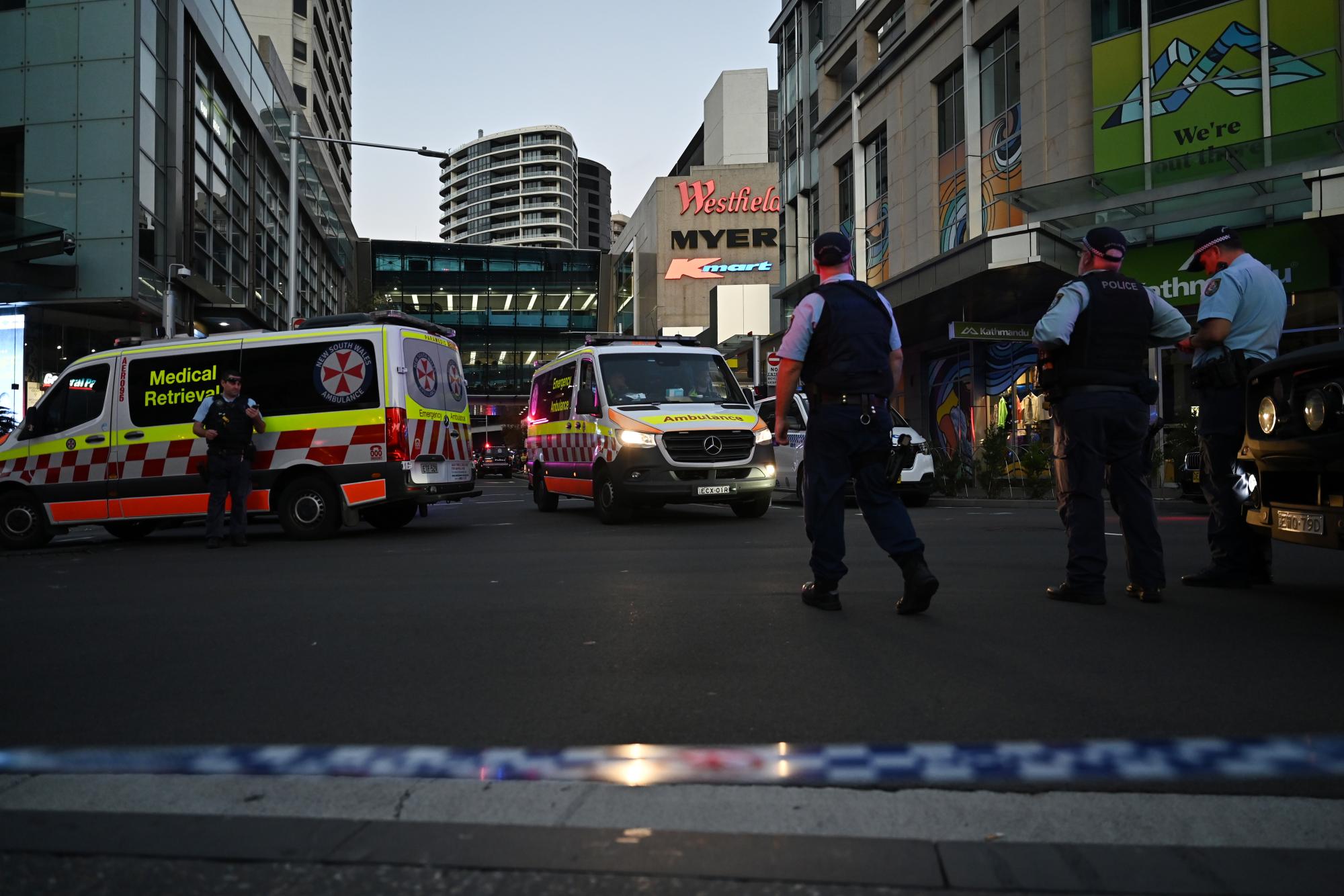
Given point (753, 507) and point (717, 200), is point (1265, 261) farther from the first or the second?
point (717, 200)

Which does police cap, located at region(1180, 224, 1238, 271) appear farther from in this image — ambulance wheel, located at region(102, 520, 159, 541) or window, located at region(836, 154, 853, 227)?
window, located at region(836, 154, 853, 227)

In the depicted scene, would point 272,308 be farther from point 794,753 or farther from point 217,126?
point 794,753

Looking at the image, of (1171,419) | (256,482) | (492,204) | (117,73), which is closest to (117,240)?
(117,73)

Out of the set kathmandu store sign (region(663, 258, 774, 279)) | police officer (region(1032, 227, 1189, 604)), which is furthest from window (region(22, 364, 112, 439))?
kathmandu store sign (region(663, 258, 774, 279))

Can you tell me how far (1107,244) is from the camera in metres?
5.78

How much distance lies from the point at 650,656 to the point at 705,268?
80.8m

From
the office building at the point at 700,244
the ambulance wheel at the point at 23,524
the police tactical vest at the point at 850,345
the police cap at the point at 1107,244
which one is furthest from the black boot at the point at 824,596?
the office building at the point at 700,244

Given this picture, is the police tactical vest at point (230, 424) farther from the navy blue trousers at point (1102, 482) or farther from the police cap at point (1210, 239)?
the police cap at point (1210, 239)

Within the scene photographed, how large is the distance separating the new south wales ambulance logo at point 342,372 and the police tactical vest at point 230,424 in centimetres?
88

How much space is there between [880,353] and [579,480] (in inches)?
338

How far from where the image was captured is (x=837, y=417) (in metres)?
5.57

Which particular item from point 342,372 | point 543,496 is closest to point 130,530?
point 342,372

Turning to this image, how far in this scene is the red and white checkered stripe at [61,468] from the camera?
1222 centimetres

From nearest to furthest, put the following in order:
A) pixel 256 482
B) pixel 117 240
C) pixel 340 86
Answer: pixel 256 482
pixel 117 240
pixel 340 86
